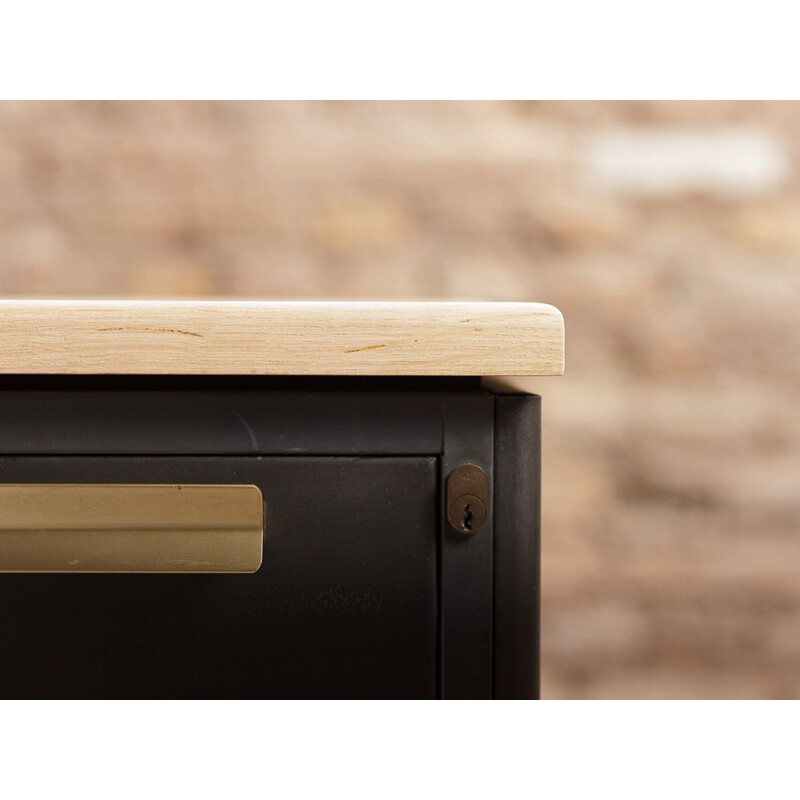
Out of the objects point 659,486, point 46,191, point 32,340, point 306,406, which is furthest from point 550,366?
point 46,191

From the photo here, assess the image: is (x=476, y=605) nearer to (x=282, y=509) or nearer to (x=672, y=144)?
(x=282, y=509)

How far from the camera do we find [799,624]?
3.23ft

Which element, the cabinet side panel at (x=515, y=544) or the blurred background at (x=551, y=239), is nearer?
the cabinet side panel at (x=515, y=544)

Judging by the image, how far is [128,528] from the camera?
41 centimetres

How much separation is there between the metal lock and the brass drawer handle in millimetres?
95

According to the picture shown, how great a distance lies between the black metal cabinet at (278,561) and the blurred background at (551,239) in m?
0.53

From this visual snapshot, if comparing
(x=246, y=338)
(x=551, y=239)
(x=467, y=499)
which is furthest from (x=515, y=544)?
(x=551, y=239)

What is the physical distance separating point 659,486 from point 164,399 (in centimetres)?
69

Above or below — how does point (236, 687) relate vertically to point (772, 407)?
below

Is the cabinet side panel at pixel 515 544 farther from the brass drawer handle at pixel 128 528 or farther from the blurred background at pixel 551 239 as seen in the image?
the blurred background at pixel 551 239

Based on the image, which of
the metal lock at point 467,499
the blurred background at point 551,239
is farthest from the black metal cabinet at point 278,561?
the blurred background at point 551,239

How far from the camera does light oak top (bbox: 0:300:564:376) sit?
1.27 feet

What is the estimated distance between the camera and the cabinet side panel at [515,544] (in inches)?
17.0

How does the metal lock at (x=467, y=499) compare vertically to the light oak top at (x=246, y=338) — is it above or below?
below
